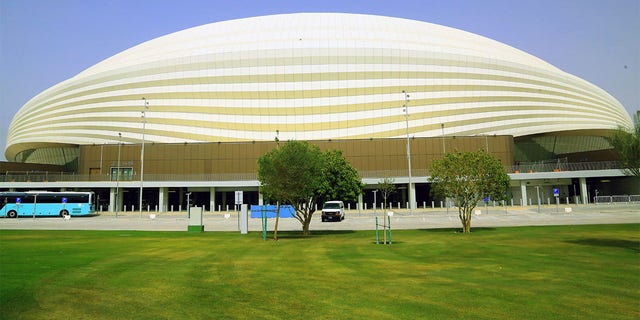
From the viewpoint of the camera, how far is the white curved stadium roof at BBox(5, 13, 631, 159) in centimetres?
7456

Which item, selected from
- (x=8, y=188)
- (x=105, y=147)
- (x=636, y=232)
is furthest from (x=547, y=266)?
(x=8, y=188)

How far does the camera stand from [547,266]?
1342 cm

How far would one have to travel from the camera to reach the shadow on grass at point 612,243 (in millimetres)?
18109

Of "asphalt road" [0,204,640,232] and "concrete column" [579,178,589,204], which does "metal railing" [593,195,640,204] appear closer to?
"concrete column" [579,178,589,204]

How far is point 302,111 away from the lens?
2985 inches

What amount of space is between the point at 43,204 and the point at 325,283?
54.1 m

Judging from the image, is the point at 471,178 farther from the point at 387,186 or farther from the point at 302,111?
the point at 302,111

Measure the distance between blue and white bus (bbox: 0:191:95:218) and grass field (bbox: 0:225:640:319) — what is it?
3912 centimetres

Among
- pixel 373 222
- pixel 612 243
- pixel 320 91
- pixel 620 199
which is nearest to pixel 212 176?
pixel 320 91

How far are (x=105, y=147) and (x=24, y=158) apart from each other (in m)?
43.5

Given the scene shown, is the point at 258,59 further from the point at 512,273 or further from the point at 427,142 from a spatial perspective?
the point at 512,273

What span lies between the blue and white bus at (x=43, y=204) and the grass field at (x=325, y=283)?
128 feet

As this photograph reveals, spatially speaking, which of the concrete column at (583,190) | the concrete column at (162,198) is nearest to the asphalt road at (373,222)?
the concrete column at (583,190)

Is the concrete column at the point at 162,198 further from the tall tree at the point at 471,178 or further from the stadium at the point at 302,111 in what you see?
the tall tree at the point at 471,178
